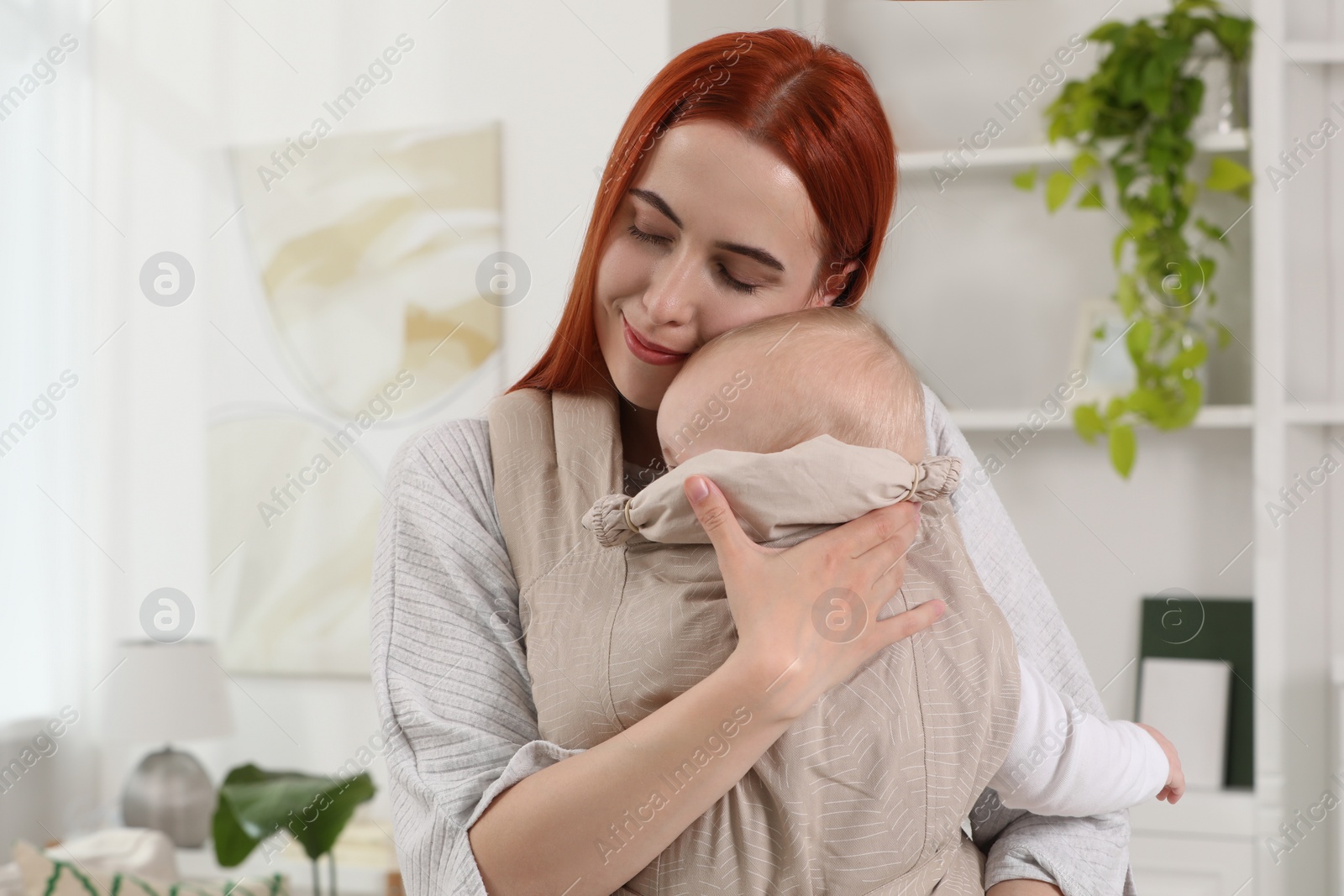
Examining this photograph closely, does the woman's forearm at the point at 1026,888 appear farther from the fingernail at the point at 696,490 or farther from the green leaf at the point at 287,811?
the green leaf at the point at 287,811

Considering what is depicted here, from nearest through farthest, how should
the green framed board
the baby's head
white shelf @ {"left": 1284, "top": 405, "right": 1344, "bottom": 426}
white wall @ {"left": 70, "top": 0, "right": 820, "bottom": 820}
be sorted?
the baby's head → white shelf @ {"left": 1284, "top": 405, "right": 1344, "bottom": 426} → the green framed board → white wall @ {"left": 70, "top": 0, "right": 820, "bottom": 820}

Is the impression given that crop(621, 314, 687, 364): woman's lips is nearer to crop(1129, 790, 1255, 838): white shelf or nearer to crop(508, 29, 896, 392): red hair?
crop(508, 29, 896, 392): red hair

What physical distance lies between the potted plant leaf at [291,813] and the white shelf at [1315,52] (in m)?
2.29

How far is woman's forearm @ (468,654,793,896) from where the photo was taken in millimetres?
710

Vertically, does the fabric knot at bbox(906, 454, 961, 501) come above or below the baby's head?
below

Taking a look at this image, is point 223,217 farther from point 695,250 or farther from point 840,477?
point 840,477

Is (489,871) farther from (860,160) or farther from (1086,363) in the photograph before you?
(1086,363)

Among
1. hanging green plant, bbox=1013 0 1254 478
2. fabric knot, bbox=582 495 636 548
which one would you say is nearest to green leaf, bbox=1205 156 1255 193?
hanging green plant, bbox=1013 0 1254 478

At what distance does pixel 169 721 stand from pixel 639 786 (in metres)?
2.01

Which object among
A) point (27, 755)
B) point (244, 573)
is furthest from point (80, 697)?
point (244, 573)

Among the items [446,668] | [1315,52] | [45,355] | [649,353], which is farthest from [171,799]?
[1315,52]

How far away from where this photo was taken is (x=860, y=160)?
3.14 ft

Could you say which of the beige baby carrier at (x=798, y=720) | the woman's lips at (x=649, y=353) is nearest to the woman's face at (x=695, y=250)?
the woman's lips at (x=649, y=353)

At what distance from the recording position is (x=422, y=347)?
8.04 feet
